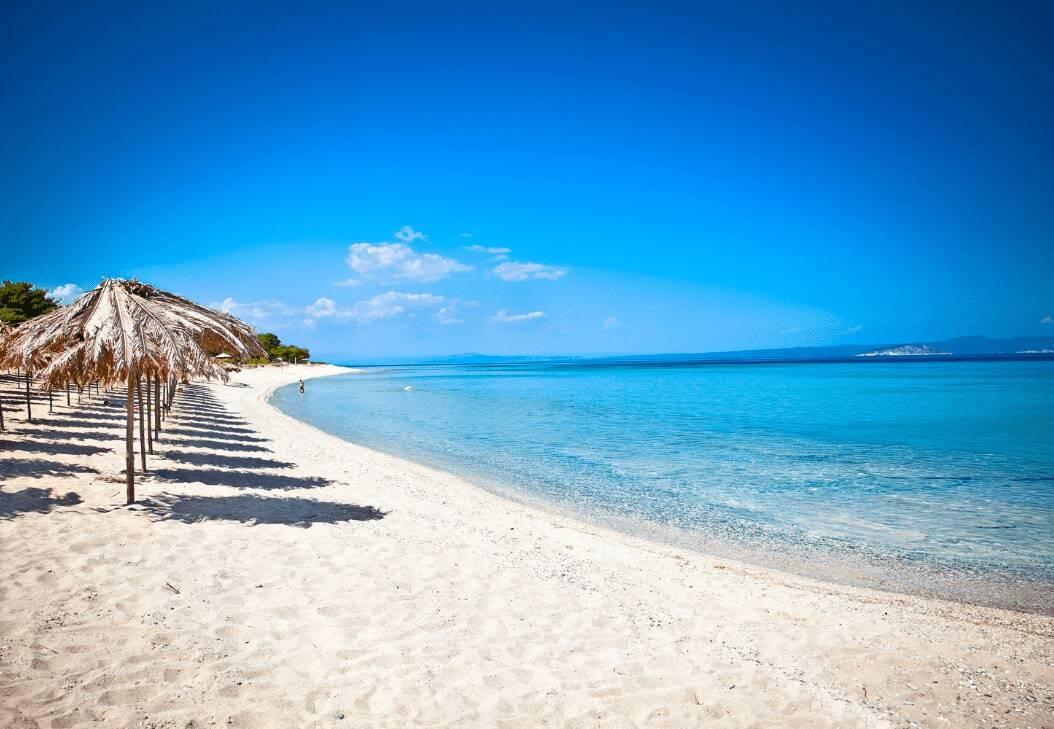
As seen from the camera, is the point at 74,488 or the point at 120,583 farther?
the point at 74,488

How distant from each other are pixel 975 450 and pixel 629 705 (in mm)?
18911

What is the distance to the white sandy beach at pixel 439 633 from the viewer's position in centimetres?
355

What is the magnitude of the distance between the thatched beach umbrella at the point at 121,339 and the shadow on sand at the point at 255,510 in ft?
2.10

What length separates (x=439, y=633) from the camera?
4.48 meters

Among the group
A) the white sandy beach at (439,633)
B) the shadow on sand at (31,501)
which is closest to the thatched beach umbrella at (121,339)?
the shadow on sand at (31,501)

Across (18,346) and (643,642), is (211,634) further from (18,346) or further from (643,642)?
(18,346)

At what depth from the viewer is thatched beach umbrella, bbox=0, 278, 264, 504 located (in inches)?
278

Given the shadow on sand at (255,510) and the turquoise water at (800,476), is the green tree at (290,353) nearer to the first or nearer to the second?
the turquoise water at (800,476)

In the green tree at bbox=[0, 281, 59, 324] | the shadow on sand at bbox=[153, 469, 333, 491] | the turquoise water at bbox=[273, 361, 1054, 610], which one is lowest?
the turquoise water at bbox=[273, 361, 1054, 610]

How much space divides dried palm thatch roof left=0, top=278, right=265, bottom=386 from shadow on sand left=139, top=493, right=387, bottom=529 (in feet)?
6.33

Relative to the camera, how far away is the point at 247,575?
214 inches

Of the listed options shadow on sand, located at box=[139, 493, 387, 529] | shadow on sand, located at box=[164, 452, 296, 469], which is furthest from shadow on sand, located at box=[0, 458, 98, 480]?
shadow on sand, located at box=[139, 493, 387, 529]

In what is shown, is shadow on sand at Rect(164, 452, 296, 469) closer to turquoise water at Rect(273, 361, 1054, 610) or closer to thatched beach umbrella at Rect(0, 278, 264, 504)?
thatched beach umbrella at Rect(0, 278, 264, 504)

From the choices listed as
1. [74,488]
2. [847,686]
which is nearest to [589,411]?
[74,488]
